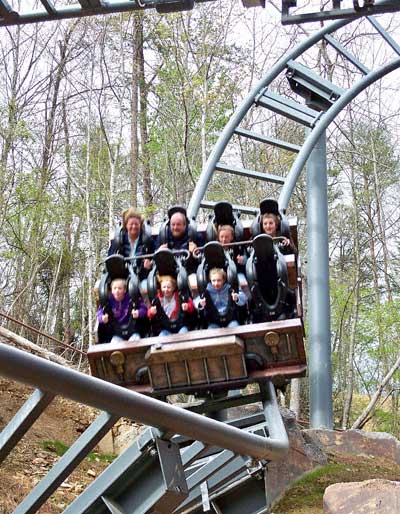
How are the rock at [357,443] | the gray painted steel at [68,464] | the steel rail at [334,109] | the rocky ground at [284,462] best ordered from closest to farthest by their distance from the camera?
the gray painted steel at [68,464]
the rocky ground at [284,462]
the rock at [357,443]
the steel rail at [334,109]

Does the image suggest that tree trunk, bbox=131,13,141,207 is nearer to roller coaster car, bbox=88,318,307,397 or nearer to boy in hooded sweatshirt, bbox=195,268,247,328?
boy in hooded sweatshirt, bbox=195,268,247,328

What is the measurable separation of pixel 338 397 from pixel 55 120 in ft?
30.7

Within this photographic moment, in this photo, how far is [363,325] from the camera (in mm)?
17484

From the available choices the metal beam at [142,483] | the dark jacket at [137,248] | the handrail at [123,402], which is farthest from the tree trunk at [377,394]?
the metal beam at [142,483]

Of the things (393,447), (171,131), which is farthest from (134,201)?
(393,447)

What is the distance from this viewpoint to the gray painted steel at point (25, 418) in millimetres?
2168

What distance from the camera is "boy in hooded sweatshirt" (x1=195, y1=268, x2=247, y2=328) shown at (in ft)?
16.9

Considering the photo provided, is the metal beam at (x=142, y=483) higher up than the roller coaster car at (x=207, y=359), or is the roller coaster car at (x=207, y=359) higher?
the roller coaster car at (x=207, y=359)

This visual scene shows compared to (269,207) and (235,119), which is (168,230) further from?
(235,119)

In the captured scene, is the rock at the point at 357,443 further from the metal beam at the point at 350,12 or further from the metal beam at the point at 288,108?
the metal beam at the point at 350,12

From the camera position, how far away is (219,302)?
5.18 m

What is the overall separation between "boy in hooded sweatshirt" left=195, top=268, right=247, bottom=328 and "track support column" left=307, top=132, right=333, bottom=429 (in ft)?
10.9

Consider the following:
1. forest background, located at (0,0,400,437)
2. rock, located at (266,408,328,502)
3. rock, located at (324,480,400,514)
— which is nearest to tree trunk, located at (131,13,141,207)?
forest background, located at (0,0,400,437)

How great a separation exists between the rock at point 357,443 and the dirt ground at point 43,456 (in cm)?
214
